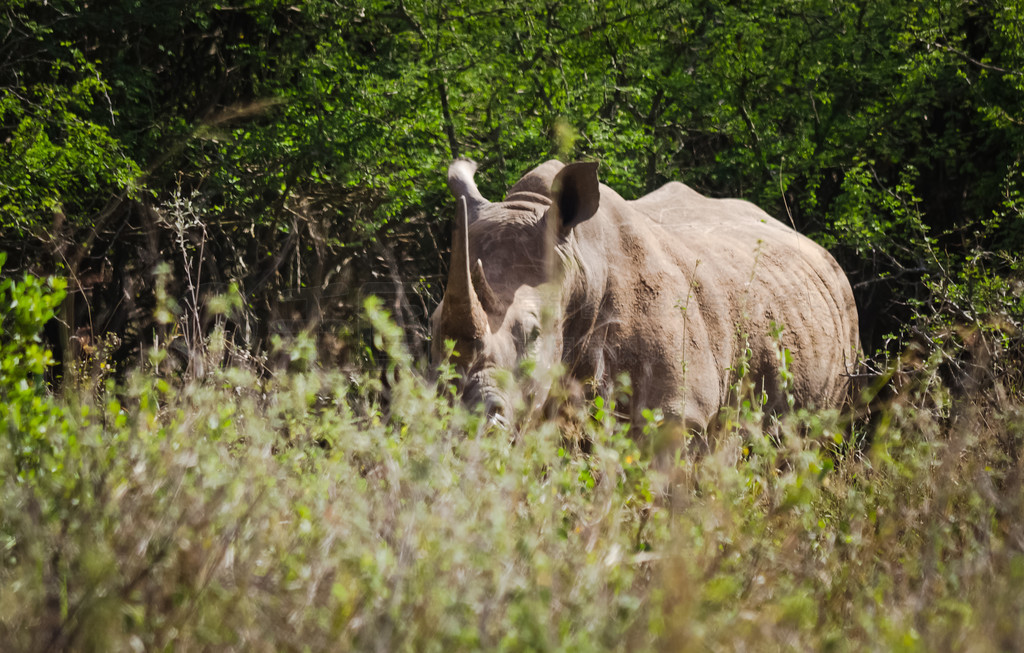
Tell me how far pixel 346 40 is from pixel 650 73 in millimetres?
2563

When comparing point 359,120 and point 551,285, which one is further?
point 359,120

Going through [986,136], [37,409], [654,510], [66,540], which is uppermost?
[66,540]

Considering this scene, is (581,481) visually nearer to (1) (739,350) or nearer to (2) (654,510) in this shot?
(2) (654,510)

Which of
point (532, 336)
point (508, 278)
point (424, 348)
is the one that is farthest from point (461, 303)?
point (424, 348)

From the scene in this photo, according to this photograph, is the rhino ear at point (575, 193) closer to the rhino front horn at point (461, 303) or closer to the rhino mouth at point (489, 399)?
the rhino front horn at point (461, 303)

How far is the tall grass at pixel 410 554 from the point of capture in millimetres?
1830

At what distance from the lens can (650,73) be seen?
7785 mm

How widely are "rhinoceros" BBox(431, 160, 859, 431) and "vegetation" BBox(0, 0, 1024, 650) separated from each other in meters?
0.22

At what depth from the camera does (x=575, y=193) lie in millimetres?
4262

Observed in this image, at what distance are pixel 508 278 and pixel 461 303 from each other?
517 millimetres

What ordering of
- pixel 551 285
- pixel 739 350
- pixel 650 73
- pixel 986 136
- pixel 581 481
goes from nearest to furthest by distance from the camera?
pixel 581 481 → pixel 551 285 → pixel 739 350 → pixel 650 73 → pixel 986 136

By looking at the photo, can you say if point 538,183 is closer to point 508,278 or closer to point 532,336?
point 508,278

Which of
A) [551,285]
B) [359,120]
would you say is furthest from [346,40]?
[551,285]

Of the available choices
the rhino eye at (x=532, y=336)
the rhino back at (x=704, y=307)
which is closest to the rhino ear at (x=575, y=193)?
the rhino back at (x=704, y=307)
